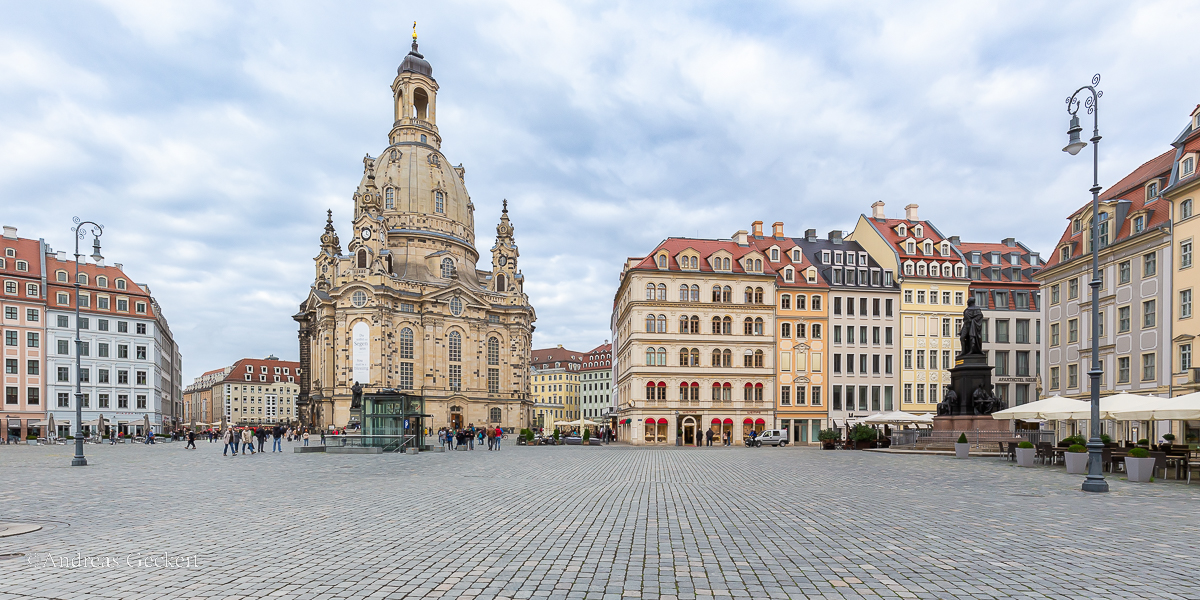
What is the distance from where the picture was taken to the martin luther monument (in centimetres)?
3781

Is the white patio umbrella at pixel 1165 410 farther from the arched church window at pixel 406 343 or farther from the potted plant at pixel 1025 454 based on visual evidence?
the arched church window at pixel 406 343

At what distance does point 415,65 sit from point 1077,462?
121251mm

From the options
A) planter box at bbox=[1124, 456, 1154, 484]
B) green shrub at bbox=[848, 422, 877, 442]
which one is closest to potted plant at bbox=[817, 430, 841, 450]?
green shrub at bbox=[848, 422, 877, 442]

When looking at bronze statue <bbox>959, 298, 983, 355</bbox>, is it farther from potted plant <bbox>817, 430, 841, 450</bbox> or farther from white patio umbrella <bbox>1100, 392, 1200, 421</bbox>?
white patio umbrella <bbox>1100, 392, 1200, 421</bbox>

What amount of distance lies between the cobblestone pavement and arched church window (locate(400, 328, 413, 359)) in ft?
280

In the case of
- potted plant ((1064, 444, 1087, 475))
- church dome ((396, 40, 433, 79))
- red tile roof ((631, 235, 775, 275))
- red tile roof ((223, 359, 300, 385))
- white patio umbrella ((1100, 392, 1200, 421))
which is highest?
church dome ((396, 40, 433, 79))

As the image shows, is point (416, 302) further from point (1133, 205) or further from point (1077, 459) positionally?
point (1077, 459)

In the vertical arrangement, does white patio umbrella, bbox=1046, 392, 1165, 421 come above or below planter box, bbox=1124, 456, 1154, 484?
above

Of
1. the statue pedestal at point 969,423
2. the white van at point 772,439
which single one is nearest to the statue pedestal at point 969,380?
the statue pedestal at point 969,423

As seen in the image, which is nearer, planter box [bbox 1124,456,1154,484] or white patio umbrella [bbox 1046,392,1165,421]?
planter box [bbox 1124,456,1154,484]

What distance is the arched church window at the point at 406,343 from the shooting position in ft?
341

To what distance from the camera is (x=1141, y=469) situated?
2144cm

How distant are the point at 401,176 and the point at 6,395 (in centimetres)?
5647

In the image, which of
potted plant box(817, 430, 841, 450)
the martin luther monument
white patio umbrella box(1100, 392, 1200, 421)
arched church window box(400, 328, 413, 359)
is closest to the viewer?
white patio umbrella box(1100, 392, 1200, 421)
